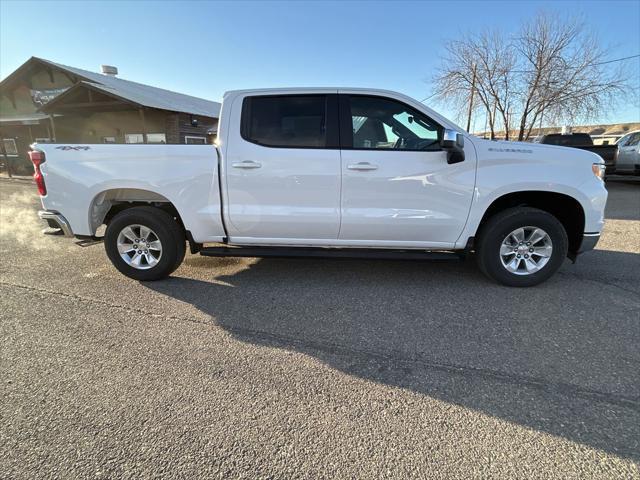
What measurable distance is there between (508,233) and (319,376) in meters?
2.62

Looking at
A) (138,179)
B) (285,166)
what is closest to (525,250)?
(285,166)

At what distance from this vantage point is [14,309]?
3.54 meters

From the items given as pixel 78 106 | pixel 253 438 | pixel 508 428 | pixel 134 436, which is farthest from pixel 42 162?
pixel 78 106

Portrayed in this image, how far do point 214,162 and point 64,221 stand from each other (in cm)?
193

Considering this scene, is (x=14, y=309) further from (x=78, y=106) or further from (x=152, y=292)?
(x=78, y=106)

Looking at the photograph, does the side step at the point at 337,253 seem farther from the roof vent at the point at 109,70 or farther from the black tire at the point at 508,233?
the roof vent at the point at 109,70

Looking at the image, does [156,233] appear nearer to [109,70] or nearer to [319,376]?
[319,376]

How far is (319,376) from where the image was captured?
8.23 feet

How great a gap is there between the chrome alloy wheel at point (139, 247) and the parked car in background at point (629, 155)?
15.9 m

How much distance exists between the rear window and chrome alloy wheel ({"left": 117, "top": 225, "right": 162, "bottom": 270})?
1603 mm

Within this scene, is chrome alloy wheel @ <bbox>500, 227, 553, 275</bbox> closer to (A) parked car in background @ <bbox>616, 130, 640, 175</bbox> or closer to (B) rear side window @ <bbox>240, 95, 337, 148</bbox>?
(B) rear side window @ <bbox>240, 95, 337, 148</bbox>

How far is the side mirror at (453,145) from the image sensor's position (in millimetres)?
3393

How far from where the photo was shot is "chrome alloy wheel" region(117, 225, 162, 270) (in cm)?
411

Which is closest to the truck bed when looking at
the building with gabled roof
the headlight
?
the headlight
